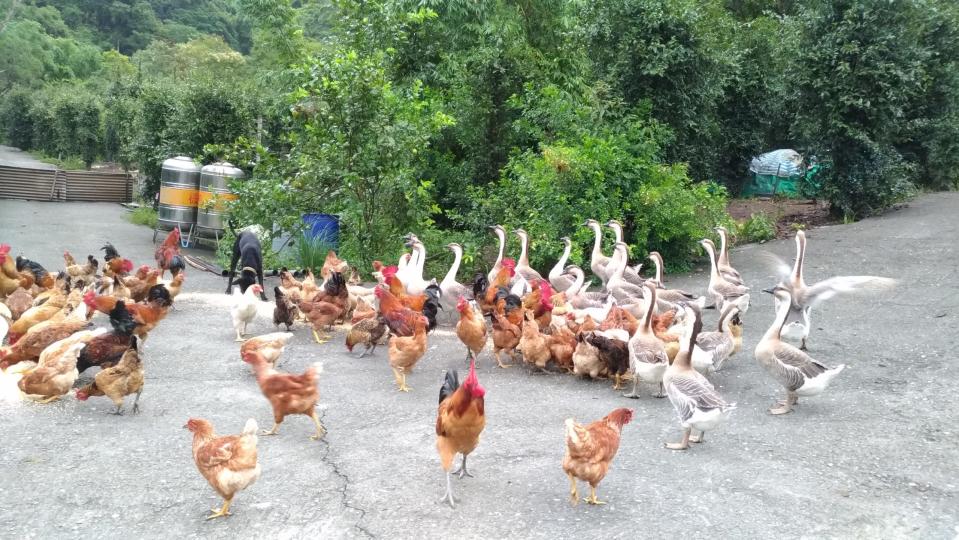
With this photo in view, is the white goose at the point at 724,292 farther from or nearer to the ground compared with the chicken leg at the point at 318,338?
farther from the ground

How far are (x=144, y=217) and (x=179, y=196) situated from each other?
17.8 feet

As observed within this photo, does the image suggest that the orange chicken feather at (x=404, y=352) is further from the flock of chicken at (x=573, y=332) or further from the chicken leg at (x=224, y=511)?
the chicken leg at (x=224, y=511)

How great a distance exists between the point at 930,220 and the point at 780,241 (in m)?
3.41

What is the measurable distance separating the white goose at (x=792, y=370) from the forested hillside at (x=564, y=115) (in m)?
5.35

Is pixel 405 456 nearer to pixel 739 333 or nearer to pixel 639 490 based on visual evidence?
pixel 639 490

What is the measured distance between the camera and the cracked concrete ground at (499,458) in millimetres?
5062

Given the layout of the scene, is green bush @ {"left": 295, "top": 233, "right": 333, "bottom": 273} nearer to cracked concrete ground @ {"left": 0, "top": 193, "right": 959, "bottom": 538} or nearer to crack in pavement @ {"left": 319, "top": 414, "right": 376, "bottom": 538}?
cracked concrete ground @ {"left": 0, "top": 193, "right": 959, "bottom": 538}

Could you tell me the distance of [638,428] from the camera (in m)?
6.94

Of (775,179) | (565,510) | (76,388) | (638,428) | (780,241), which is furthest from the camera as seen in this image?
(775,179)

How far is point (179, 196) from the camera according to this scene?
17.6 metres

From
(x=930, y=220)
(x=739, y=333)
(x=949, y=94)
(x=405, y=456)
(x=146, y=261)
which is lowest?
(x=146, y=261)

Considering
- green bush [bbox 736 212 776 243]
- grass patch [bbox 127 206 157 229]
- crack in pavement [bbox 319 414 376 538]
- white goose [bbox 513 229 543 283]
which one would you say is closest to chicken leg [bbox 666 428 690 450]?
crack in pavement [bbox 319 414 376 538]

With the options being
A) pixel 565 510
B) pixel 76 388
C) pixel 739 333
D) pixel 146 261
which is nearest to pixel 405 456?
pixel 565 510

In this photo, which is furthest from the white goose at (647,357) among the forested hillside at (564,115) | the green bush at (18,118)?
the green bush at (18,118)
